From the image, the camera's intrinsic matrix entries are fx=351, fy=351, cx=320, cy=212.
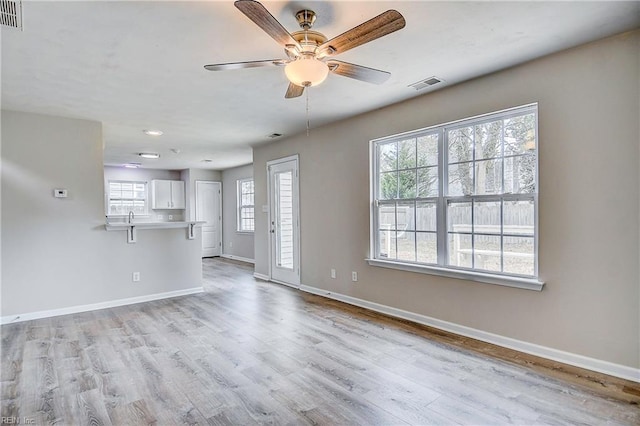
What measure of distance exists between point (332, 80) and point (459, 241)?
1970 mm

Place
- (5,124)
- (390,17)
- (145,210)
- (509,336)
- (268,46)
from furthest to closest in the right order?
(145,210), (5,124), (509,336), (268,46), (390,17)

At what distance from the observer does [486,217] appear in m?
3.23

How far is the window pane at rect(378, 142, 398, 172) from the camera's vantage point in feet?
13.4

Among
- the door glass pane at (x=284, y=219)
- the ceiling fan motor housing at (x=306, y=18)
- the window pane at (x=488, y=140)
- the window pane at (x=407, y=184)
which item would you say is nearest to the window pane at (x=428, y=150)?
the window pane at (x=407, y=184)

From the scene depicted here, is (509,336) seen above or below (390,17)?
below

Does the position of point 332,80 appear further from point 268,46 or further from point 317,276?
point 317,276

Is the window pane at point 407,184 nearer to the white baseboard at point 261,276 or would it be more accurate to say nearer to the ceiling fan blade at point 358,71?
the ceiling fan blade at point 358,71

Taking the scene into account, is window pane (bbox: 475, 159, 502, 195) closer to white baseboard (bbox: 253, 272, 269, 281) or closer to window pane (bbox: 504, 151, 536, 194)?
window pane (bbox: 504, 151, 536, 194)

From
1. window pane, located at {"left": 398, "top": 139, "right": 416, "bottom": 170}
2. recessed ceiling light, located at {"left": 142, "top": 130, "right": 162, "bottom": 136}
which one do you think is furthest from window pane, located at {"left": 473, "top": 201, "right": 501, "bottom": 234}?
recessed ceiling light, located at {"left": 142, "top": 130, "right": 162, "bottom": 136}

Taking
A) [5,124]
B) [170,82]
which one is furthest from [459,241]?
[5,124]

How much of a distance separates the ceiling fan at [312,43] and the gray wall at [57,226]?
3166mm

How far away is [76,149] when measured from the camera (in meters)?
4.32

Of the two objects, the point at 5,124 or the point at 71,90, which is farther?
the point at 5,124

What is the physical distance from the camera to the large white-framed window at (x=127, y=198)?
8625mm
